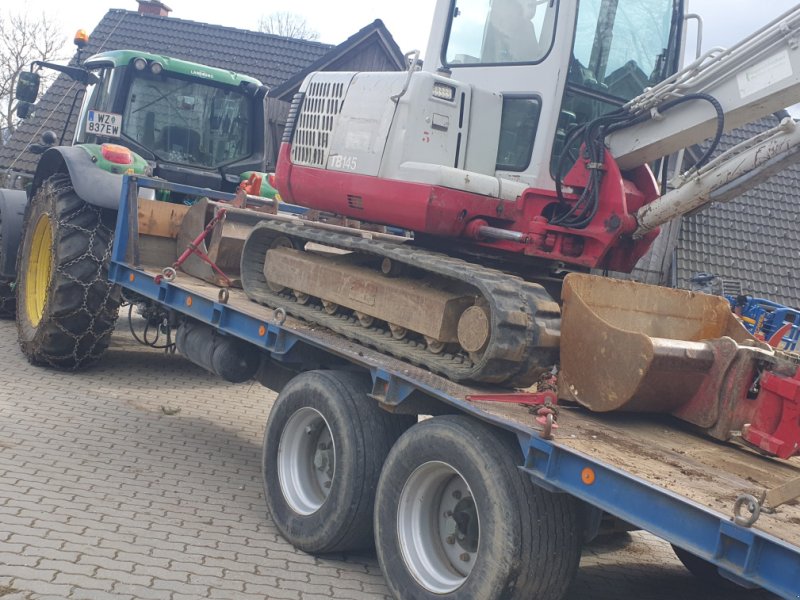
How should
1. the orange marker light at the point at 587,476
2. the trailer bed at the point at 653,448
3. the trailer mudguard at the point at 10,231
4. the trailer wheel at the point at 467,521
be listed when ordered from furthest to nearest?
the trailer mudguard at the point at 10,231
the trailer wheel at the point at 467,521
the orange marker light at the point at 587,476
the trailer bed at the point at 653,448

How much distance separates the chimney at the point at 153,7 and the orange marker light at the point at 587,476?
68.9 feet

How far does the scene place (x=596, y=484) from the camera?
3.51m

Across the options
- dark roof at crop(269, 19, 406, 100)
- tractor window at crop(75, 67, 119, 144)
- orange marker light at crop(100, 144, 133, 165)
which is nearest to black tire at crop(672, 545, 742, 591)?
orange marker light at crop(100, 144, 133, 165)

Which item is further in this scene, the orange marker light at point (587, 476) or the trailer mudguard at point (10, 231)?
the trailer mudguard at point (10, 231)

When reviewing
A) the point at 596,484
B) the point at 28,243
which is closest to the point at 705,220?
the point at 28,243

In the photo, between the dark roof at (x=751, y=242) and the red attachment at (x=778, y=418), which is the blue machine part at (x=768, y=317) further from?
A: the dark roof at (x=751, y=242)

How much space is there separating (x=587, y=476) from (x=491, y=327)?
3.41 ft

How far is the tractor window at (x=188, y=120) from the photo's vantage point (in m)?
9.44

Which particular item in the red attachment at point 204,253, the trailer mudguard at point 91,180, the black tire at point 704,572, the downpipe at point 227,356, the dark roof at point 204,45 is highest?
the dark roof at point 204,45

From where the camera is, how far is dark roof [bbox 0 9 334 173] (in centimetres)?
2091

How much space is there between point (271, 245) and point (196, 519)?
2058 millimetres

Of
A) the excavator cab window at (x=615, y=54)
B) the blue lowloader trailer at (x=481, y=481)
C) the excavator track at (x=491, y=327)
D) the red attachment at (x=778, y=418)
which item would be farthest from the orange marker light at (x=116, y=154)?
the red attachment at (x=778, y=418)

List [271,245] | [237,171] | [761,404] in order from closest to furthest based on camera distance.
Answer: [761,404] < [271,245] < [237,171]

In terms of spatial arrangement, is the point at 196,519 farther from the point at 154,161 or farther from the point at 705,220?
the point at 705,220
